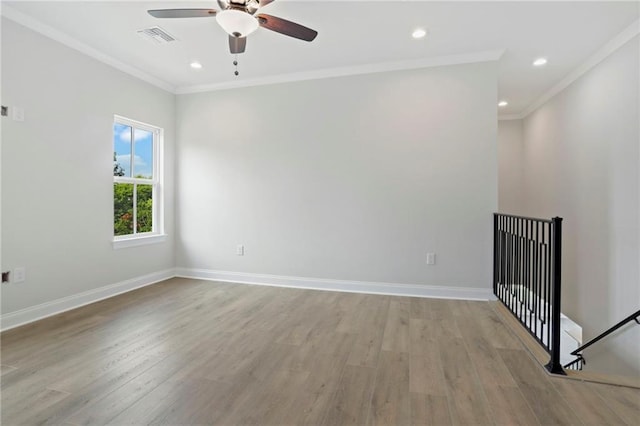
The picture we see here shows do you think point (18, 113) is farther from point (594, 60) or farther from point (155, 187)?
point (594, 60)

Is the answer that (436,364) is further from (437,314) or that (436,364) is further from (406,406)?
(437,314)

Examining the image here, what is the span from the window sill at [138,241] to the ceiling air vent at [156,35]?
233cm

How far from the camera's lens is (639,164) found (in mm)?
2783

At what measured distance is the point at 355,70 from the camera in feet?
12.3

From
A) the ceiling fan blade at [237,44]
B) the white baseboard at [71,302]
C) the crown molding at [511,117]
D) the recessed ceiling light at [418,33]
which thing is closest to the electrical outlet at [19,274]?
the white baseboard at [71,302]

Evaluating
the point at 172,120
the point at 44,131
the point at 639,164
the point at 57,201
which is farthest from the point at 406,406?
the point at 172,120

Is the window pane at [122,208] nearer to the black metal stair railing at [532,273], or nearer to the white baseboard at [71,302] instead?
the white baseboard at [71,302]

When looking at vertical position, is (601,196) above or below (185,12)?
below

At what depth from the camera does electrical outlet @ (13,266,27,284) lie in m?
2.69

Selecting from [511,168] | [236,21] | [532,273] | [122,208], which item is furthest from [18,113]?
[511,168]

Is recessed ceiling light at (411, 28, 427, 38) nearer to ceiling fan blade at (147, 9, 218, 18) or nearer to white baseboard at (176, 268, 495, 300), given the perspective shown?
ceiling fan blade at (147, 9, 218, 18)

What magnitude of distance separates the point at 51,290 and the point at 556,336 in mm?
4358

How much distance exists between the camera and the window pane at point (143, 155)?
4027 mm

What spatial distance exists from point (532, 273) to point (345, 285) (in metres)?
2.00
